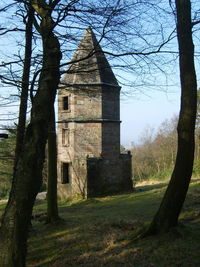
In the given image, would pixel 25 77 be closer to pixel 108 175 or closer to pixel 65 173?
pixel 108 175

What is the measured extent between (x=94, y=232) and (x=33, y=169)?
3759 mm

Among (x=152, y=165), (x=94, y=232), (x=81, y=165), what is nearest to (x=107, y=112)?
(x=81, y=165)

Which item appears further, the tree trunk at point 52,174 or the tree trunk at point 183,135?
the tree trunk at point 52,174

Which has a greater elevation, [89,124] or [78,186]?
[89,124]

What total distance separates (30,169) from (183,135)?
10.9 feet

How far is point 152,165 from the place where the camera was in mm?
38406

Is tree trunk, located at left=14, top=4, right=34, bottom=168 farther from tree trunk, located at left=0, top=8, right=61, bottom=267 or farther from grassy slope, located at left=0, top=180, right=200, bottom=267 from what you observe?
grassy slope, located at left=0, top=180, right=200, bottom=267

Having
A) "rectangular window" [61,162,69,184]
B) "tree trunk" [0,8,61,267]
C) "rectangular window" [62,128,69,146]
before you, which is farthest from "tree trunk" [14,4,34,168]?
"rectangular window" [61,162,69,184]

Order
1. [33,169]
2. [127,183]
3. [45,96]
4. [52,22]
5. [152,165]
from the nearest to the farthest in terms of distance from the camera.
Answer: [33,169]
[45,96]
[52,22]
[127,183]
[152,165]

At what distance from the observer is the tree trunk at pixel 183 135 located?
243 inches

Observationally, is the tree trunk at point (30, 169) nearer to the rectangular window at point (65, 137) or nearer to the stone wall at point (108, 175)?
the stone wall at point (108, 175)

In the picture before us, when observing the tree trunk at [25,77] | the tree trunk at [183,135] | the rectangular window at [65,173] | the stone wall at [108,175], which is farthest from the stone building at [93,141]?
the tree trunk at [183,135]

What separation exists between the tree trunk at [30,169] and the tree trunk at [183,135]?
273 centimetres

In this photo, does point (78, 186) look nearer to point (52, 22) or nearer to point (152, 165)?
point (52, 22)
